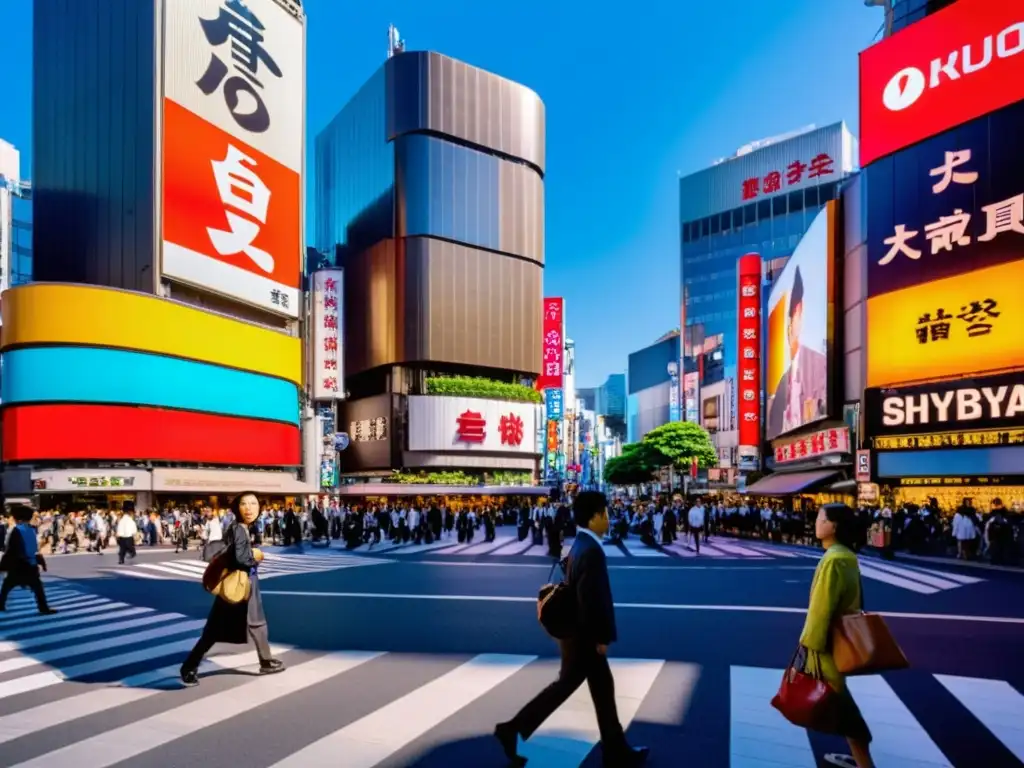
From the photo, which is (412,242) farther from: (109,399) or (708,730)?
(708,730)

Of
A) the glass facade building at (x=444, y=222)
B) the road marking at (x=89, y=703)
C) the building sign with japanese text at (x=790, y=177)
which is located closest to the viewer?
the road marking at (x=89, y=703)

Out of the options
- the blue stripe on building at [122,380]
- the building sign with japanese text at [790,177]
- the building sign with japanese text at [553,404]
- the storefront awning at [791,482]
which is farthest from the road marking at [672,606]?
the building sign with japanese text at [790,177]

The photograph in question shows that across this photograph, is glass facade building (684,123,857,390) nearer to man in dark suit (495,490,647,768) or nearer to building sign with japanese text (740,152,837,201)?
building sign with japanese text (740,152,837,201)

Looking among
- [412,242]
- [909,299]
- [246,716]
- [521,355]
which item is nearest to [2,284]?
[412,242]

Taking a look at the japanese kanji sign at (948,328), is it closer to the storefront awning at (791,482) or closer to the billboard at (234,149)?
the storefront awning at (791,482)

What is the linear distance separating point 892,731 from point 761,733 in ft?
3.18

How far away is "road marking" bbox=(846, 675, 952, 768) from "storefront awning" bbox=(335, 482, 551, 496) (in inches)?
1912

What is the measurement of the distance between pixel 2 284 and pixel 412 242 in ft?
139

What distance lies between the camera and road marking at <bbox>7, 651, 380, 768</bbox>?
4859 mm

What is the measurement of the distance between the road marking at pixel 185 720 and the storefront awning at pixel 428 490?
4747 centimetres

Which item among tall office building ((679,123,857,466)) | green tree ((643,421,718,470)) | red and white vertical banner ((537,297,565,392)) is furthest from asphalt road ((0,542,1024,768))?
tall office building ((679,123,857,466))

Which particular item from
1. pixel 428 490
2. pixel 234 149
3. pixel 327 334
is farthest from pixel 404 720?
pixel 327 334

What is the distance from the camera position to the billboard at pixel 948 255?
2583 cm

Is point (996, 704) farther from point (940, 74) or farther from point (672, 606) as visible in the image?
point (940, 74)
